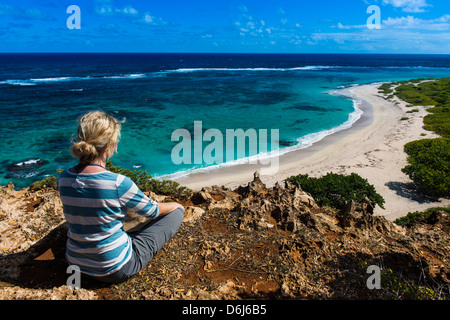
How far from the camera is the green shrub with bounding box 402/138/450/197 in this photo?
1269 cm

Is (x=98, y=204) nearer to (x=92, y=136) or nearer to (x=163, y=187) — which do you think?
(x=92, y=136)

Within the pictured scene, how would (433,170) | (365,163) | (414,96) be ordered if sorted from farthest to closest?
1. (414,96)
2. (365,163)
3. (433,170)

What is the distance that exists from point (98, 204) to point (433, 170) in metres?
15.7

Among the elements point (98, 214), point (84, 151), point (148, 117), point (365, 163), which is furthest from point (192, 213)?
point (148, 117)

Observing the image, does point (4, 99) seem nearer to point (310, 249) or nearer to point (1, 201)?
point (1, 201)

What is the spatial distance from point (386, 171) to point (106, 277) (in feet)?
55.5

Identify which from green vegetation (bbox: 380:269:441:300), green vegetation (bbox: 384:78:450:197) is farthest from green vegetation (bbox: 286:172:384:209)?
green vegetation (bbox: 380:269:441:300)

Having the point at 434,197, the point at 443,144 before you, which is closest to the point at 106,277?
the point at 434,197

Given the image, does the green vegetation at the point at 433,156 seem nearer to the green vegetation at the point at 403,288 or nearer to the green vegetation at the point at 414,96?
the green vegetation at the point at 414,96

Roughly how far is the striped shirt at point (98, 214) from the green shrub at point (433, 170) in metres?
14.0

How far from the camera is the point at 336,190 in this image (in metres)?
10.3

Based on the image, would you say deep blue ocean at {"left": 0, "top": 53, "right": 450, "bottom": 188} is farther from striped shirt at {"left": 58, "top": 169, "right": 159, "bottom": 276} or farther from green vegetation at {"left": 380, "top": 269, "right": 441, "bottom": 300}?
green vegetation at {"left": 380, "top": 269, "right": 441, "bottom": 300}

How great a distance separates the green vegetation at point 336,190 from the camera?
1012 centimetres
